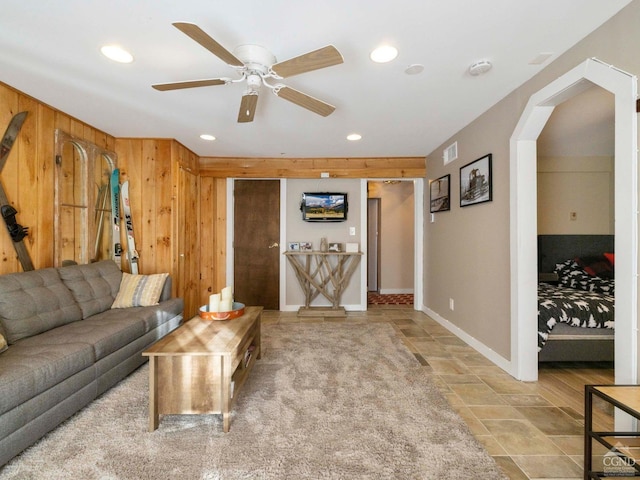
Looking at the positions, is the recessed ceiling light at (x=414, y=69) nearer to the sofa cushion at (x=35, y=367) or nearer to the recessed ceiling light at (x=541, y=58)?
the recessed ceiling light at (x=541, y=58)

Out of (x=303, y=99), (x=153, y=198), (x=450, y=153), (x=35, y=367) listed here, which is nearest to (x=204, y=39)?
(x=303, y=99)

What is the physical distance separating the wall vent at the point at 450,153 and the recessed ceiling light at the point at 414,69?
160 cm

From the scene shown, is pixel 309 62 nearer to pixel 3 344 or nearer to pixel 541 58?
pixel 541 58

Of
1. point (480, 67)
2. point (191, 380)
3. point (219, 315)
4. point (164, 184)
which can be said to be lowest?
point (191, 380)

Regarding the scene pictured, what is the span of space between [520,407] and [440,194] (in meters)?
2.59

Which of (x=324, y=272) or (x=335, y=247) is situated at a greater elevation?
(x=335, y=247)

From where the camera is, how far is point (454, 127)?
3275mm

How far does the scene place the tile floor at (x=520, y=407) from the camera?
5.05ft

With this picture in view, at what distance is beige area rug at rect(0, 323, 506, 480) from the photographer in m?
1.44

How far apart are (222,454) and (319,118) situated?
284cm

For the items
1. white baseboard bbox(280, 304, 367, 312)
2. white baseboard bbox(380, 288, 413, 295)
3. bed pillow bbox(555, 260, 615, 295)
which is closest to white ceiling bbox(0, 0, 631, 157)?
bed pillow bbox(555, 260, 615, 295)

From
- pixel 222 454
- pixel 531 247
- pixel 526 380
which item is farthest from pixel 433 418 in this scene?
pixel 531 247

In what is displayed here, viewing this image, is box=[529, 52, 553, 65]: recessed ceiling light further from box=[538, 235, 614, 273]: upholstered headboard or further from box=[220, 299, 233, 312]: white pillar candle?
box=[220, 299, 233, 312]: white pillar candle

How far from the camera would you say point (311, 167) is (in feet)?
14.9
